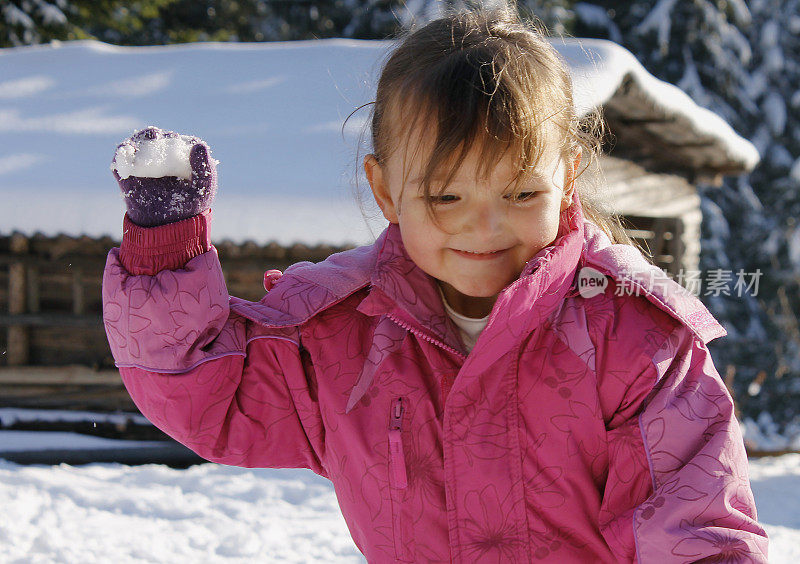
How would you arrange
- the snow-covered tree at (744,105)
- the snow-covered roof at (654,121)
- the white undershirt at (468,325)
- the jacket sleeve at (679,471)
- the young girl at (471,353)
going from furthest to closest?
the snow-covered tree at (744,105)
the snow-covered roof at (654,121)
the white undershirt at (468,325)
the young girl at (471,353)
the jacket sleeve at (679,471)

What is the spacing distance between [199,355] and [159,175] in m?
0.31

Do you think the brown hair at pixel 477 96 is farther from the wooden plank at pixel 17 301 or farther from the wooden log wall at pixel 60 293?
the wooden plank at pixel 17 301

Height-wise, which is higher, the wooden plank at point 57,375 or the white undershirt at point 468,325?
the white undershirt at point 468,325

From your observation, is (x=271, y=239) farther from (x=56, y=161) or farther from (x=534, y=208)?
(x=534, y=208)

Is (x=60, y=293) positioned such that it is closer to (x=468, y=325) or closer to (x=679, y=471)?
(x=468, y=325)

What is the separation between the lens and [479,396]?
56.8 inches

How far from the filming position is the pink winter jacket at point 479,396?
1.35 metres

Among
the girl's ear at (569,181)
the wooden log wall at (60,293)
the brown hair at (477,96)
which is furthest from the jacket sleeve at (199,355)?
the wooden log wall at (60,293)

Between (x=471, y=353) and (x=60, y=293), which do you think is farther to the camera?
(x=60, y=293)

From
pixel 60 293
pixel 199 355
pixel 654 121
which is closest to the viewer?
pixel 199 355

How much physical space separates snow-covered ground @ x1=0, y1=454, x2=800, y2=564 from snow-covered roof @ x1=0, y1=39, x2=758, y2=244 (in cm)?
142

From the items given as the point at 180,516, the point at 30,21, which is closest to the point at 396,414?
the point at 180,516

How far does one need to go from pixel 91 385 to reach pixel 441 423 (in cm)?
504

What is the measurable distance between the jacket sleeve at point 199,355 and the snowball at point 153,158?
0.30ft
